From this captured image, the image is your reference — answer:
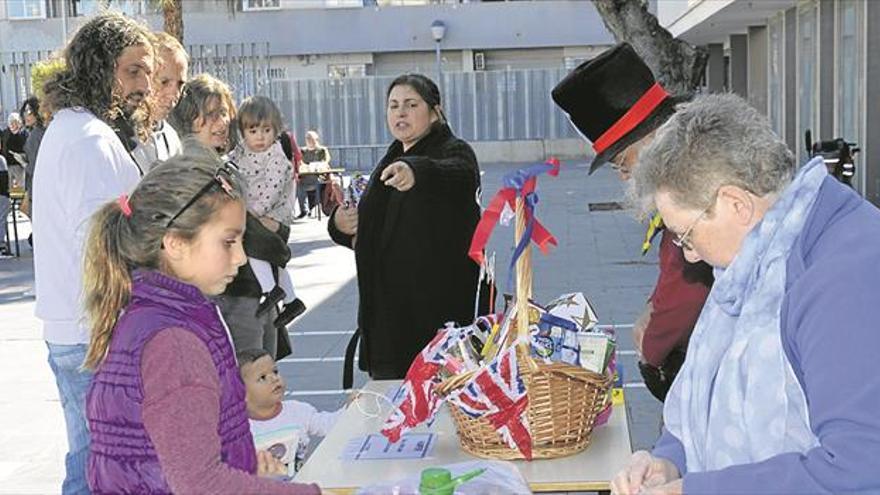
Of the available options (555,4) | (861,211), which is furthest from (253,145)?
(555,4)

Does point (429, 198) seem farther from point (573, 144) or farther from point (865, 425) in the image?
point (573, 144)

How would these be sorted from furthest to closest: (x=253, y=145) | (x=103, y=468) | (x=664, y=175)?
(x=253, y=145), (x=103, y=468), (x=664, y=175)

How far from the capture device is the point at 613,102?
3877 millimetres

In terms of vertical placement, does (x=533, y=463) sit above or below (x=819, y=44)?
below

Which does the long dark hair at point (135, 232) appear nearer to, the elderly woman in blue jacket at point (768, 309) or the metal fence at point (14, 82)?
the elderly woman in blue jacket at point (768, 309)

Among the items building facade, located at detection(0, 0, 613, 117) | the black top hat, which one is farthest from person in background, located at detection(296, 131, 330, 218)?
building facade, located at detection(0, 0, 613, 117)

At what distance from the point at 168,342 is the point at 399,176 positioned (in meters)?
2.52

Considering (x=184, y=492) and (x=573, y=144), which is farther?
(x=573, y=144)

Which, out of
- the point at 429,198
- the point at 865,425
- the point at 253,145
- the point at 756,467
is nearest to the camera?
the point at 865,425

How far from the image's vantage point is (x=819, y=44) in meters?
17.2

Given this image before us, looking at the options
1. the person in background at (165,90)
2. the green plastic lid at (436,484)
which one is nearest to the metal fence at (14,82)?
the person in background at (165,90)

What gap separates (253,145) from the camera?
611 cm

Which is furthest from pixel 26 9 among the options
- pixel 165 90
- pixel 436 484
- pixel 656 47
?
pixel 436 484

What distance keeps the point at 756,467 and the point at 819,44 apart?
16.0 metres
